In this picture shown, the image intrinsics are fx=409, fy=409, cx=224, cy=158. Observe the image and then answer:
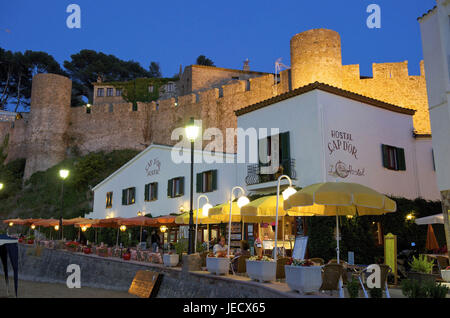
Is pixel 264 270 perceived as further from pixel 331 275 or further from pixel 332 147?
pixel 332 147

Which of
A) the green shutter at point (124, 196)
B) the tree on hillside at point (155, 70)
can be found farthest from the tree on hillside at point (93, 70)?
the green shutter at point (124, 196)

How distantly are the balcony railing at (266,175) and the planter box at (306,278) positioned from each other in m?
8.14

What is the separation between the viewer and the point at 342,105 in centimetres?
1520

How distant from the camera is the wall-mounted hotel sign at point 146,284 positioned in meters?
11.8

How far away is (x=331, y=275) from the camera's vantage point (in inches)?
282

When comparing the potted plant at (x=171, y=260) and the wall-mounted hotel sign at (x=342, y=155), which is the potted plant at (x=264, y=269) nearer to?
the potted plant at (x=171, y=260)

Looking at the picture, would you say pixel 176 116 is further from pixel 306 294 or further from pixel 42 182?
pixel 306 294

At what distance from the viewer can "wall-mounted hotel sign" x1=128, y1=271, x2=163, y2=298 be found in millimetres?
11848

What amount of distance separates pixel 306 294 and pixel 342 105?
9.80m

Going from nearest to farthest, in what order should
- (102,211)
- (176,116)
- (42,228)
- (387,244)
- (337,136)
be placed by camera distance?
(387,244) → (337,136) → (102,211) → (42,228) → (176,116)

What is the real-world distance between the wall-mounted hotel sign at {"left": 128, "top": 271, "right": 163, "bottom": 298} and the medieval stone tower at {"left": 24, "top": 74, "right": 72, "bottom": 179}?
32.9 meters

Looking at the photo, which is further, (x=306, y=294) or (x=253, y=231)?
(x=253, y=231)

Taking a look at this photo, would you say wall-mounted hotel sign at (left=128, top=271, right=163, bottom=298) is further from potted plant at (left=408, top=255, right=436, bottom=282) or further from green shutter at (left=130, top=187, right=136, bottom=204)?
green shutter at (left=130, top=187, right=136, bottom=204)

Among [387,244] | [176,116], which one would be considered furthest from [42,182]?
[387,244]
